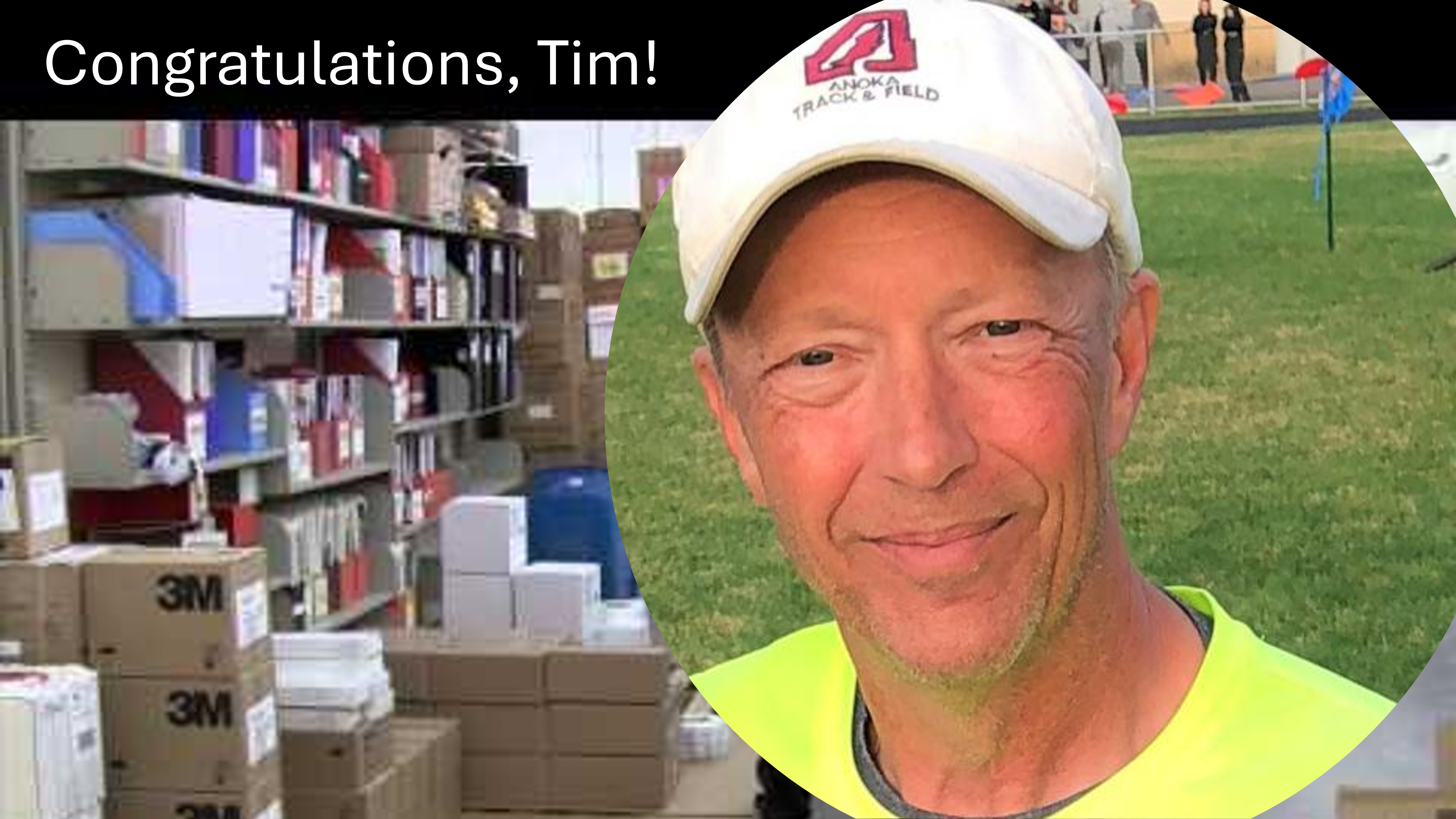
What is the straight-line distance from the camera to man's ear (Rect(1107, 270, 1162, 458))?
38.1 inches

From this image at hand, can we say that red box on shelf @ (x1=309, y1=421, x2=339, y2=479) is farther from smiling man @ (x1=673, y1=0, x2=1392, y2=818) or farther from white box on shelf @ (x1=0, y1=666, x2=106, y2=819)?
smiling man @ (x1=673, y1=0, x2=1392, y2=818)

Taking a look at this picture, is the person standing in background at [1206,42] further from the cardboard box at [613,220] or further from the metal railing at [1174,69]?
the cardboard box at [613,220]

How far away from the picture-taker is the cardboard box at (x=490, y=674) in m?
3.28

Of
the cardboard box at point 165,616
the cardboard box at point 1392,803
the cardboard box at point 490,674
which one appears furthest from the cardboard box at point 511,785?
the cardboard box at point 1392,803

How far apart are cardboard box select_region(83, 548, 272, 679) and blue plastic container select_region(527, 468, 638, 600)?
1.57ft

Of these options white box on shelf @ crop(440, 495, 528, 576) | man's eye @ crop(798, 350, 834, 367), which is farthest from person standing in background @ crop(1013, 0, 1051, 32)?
white box on shelf @ crop(440, 495, 528, 576)

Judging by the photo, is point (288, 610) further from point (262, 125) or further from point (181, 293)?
point (262, 125)

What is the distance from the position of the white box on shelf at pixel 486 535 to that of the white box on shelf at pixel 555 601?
0.16ft

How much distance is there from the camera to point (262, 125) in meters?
2.90

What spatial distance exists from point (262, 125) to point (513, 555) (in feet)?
2.96

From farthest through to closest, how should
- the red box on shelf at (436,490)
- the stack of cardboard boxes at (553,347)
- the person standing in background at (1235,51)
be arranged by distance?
the red box on shelf at (436,490) < the stack of cardboard boxes at (553,347) < the person standing in background at (1235,51)

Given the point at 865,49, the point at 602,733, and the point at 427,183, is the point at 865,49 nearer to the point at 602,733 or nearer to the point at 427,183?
the point at 602,733

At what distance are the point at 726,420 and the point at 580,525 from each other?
1246 millimetres

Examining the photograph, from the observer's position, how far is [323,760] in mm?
2896
